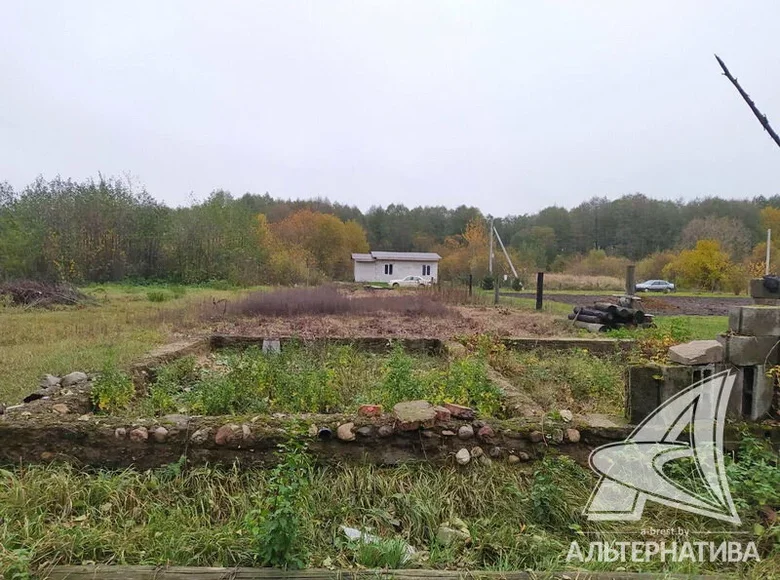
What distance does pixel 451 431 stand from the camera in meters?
3.12

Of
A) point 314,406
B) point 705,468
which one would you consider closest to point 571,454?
point 705,468

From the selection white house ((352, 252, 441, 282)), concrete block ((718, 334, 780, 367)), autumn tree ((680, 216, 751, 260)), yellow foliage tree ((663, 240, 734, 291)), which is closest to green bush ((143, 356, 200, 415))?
concrete block ((718, 334, 780, 367))

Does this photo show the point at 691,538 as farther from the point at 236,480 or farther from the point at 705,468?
the point at 236,480

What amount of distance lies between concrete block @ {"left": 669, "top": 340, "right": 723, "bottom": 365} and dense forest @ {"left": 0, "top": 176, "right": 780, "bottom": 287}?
24141 mm

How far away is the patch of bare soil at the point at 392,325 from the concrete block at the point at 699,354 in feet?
16.1

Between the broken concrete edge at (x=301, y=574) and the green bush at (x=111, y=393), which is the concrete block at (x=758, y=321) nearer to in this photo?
the broken concrete edge at (x=301, y=574)

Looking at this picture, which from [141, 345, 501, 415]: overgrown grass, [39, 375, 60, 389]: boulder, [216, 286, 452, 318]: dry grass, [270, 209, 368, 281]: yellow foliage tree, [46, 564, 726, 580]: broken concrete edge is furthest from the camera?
[270, 209, 368, 281]: yellow foliage tree

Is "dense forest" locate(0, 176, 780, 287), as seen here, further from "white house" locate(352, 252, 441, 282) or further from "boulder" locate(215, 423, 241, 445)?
"boulder" locate(215, 423, 241, 445)

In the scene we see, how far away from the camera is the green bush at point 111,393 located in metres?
3.98

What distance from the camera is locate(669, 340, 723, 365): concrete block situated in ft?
10.7

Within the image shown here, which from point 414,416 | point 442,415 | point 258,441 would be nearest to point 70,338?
point 258,441

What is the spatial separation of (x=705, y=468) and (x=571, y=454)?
30.5 inches

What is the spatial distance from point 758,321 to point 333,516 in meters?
3.17

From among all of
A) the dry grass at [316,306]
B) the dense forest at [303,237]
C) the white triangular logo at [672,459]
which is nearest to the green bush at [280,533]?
the white triangular logo at [672,459]
